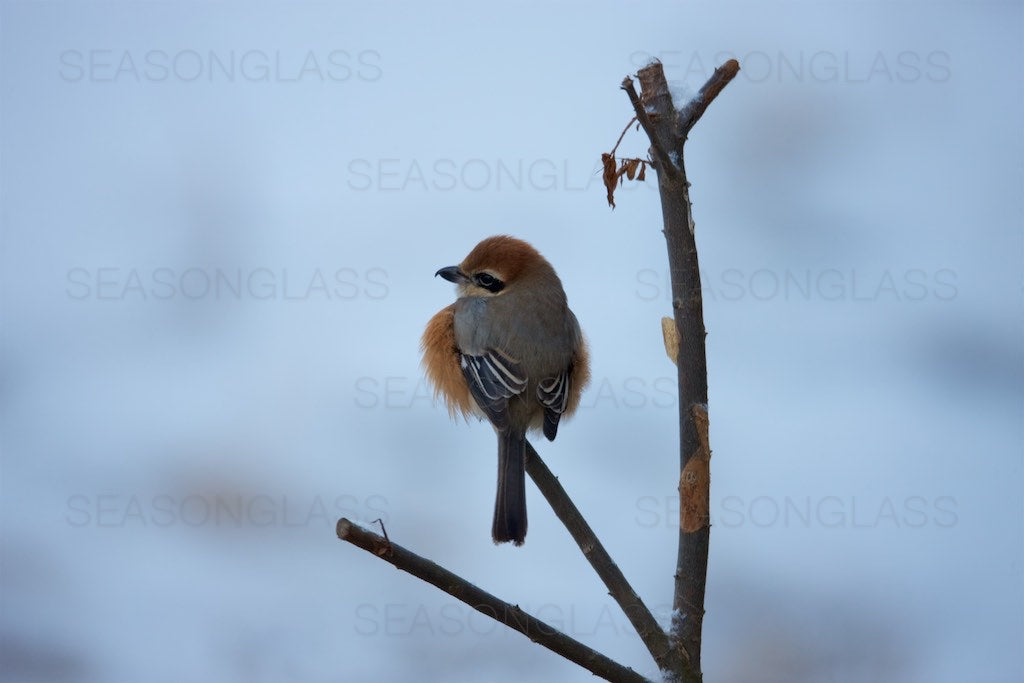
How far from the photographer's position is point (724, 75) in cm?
218

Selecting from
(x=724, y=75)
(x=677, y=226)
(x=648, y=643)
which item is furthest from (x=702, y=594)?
(x=724, y=75)

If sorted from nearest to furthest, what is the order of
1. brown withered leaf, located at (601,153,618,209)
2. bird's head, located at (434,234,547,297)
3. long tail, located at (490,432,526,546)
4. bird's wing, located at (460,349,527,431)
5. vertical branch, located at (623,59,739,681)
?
vertical branch, located at (623,59,739,681) < brown withered leaf, located at (601,153,618,209) < long tail, located at (490,432,526,546) < bird's wing, located at (460,349,527,431) < bird's head, located at (434,234,547,297)

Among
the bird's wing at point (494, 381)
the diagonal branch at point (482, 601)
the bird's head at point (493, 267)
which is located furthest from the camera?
the bird's head at point (493, 267)

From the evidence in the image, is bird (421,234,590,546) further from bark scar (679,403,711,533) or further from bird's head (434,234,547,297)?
bark scar (679,403,711,533)

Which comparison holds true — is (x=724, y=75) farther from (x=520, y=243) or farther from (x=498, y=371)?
(x=520, y=243)

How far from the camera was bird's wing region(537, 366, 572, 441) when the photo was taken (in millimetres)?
3834

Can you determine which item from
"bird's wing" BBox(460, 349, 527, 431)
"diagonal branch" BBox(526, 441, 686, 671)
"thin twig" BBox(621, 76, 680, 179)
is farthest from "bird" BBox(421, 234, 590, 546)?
"thin twig" BBox(621, 76, 680, 179)

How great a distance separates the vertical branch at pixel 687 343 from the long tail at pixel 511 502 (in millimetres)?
1230

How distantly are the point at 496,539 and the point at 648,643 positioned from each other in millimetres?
1223

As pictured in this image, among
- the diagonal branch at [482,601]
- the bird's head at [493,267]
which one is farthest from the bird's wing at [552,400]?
the diagonal branch at [482,601]

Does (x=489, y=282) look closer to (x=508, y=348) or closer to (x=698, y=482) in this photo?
(x=508, y=348)

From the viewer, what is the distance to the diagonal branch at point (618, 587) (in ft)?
7.07

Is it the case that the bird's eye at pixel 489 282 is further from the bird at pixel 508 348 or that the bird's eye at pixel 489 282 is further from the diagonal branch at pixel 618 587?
the diagonal branch at pixel 618 587

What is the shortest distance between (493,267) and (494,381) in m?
0.67
